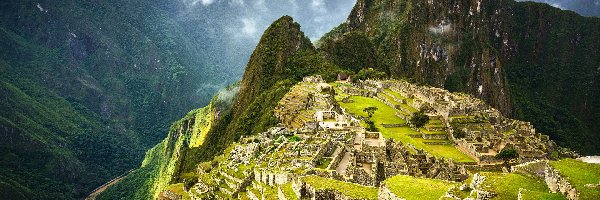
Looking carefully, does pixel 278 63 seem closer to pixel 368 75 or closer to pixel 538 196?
pixel 368 75

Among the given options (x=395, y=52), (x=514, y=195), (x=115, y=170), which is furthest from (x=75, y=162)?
(x=514, y=195)

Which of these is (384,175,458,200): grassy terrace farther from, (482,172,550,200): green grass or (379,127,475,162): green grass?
(379,127,475,162): green grass

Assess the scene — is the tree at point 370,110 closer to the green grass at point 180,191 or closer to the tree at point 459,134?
the tree at point 459,134

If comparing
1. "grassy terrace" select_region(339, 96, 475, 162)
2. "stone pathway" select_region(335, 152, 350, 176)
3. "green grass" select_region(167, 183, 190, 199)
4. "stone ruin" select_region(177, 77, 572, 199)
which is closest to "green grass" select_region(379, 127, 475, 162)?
"grassy terrace" select_region(339, 96, 475, 162)

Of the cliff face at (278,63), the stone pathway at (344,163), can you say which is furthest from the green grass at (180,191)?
the cliff face at (278,63)

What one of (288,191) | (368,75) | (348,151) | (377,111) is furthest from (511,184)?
(368,75)
